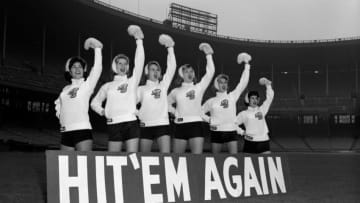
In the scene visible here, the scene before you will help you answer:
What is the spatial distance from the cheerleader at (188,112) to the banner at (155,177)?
75 cm

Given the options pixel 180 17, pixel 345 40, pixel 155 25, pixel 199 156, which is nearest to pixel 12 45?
pixel 155 25

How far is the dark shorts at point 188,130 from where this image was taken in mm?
7412

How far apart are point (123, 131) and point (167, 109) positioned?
1053mm

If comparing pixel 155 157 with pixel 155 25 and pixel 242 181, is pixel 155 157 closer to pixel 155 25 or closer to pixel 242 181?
→ pixel 242 181

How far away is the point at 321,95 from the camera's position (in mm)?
39500

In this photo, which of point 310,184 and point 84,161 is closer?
point 84,161

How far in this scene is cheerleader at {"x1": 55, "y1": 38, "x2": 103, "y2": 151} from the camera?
616 cm

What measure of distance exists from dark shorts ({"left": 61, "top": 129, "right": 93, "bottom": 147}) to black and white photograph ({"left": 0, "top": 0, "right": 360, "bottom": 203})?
2 centimetres

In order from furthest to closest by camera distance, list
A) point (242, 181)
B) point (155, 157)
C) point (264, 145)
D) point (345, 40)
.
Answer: point (345, 40), point (264, 145), point (242, 181), point (155, 157)

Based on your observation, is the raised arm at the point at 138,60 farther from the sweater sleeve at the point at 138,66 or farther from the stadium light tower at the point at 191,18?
the stadium light tower at the point at 191,18

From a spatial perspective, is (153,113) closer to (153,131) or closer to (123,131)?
(153,131)

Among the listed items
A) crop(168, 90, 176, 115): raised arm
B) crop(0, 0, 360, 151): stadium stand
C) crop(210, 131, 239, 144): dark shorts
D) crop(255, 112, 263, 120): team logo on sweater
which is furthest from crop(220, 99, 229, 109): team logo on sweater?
crop(0, 0, 360, 151): stadium stand

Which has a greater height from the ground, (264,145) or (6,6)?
(6,6)

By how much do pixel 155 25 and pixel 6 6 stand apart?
8952mm
